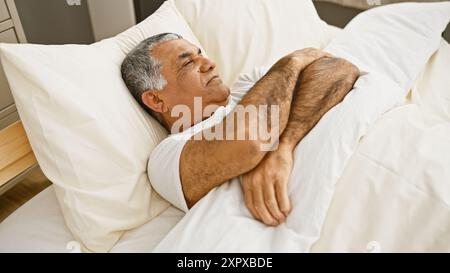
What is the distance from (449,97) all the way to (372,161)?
Answer: 0.62 metres

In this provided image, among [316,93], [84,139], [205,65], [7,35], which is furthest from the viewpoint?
[7,35]

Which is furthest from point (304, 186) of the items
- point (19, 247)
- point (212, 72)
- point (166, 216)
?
point (19, 247)

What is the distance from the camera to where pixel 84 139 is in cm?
87

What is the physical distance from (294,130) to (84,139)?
20.3 inches

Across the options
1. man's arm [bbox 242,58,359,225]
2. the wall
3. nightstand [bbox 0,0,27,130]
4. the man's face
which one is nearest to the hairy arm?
man's arm [bbox 242,58,359,225]

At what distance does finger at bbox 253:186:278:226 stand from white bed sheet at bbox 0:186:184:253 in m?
0.26

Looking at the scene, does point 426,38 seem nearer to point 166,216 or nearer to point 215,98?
point 215,98

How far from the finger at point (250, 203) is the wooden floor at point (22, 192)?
3.53ft

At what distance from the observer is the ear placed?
1041 mm

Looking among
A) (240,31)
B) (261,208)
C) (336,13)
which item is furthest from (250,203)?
(336,13)

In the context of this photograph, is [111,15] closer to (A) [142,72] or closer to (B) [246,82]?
(A) [142,72]

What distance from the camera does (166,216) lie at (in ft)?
3.15

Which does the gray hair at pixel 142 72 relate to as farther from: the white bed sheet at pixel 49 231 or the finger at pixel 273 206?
the finger at pixel 273 206

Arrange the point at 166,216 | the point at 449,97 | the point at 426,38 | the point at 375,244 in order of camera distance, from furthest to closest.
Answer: the point at 426,38, the point at 449,97, the point at 166,216, the point at 375,244
